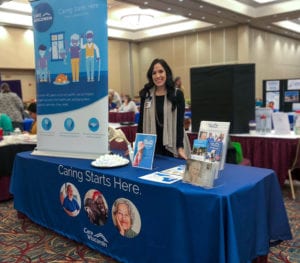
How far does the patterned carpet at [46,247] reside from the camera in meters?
2.53

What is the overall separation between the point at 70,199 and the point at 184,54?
1303 cm

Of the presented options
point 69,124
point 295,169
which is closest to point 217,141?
point 69,124

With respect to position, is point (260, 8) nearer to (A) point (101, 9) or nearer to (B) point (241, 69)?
(B) point (241, 69)

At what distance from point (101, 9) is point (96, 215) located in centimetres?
152

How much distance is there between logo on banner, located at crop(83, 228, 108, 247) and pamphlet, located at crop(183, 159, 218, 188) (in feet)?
2.68

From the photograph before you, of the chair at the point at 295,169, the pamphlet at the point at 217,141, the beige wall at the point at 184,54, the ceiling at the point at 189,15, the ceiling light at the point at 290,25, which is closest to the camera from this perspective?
the pamphlet at the point at 217,141

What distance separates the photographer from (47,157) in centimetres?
291

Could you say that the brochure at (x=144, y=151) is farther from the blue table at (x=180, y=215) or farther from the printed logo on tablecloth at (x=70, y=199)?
the printed logo on tablecloth at (x=70, y=199)

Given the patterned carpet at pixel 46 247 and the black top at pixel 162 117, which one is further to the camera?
the black top at pixel 162 117

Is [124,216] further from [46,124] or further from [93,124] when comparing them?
[46,124]

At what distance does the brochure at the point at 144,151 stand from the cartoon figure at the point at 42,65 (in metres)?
1.14

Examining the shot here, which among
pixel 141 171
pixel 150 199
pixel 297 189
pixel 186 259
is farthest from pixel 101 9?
pixel 297 189

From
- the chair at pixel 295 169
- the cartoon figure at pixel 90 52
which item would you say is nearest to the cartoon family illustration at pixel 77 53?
the cartoon figure at pixel 90 52

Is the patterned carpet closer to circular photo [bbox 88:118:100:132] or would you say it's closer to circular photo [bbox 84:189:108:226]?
circular photo [bbox 84:189:108:226]
